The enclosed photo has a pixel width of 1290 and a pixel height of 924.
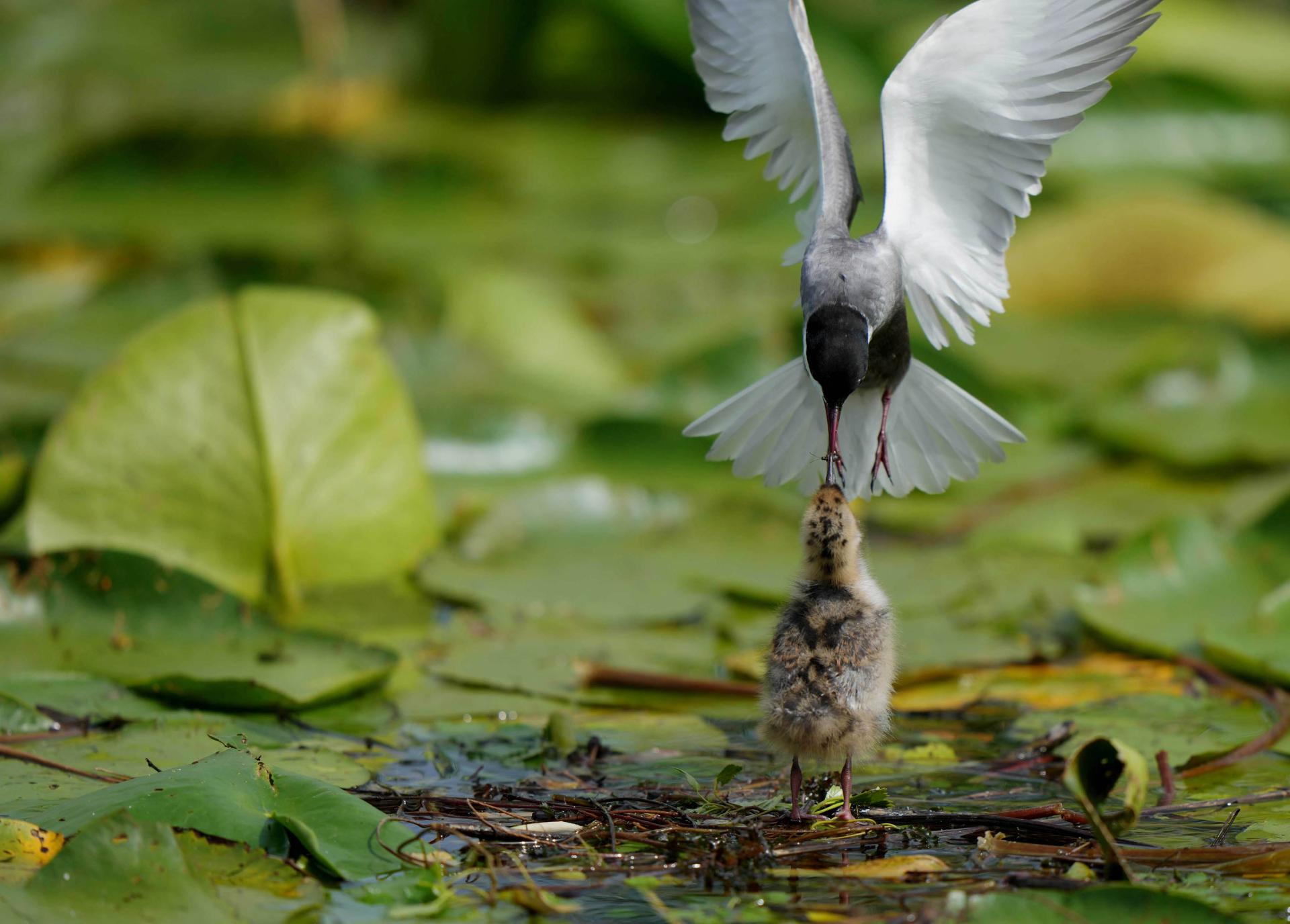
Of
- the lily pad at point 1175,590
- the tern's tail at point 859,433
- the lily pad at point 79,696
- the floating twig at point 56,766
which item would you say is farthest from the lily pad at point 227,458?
the lily pad at point 1175,590

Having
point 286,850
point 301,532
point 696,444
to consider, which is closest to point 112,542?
point 301,532

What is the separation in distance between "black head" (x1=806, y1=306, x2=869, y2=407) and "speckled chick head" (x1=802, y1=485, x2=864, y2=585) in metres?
0.29

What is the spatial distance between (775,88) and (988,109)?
572mm

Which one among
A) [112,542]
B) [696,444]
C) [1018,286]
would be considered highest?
[1018,286]

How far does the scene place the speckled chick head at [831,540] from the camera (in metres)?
2.92

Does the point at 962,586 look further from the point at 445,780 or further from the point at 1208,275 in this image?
the point at 1208,275

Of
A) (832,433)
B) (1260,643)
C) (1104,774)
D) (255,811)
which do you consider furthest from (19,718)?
(1260,643)

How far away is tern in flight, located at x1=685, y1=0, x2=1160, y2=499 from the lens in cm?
282

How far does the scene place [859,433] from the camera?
324cm

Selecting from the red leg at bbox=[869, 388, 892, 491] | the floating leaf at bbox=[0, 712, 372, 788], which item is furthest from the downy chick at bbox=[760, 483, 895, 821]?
the floating leaf at bbox=[0, 712, 372, 788]

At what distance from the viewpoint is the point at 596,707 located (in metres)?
3.67

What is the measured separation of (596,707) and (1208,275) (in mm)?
4681

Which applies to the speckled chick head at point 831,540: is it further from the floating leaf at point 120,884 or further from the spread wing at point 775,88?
the floating leaf at point 120,884

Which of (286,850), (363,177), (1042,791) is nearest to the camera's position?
(286,850)
